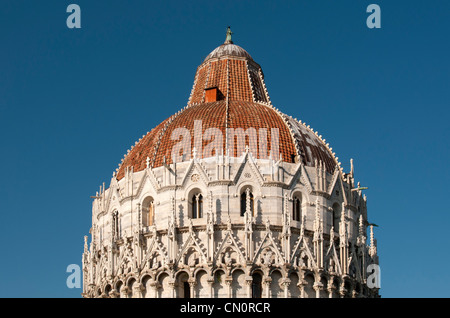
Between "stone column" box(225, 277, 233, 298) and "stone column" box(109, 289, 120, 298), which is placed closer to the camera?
"stone column" box(225, 277, 233, 298)

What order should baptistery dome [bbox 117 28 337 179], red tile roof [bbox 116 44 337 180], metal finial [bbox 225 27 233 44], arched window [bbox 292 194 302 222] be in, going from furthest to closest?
metal finial [bbox 225 27 233 44] < red tile roof [bbox 116 44 337 180] < baptistery dome [bbox 117 28 337 179] < arched window [bbox 292 194 302 222]

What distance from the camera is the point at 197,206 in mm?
72000

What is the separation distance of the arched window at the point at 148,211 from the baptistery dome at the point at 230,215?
113 millimetres

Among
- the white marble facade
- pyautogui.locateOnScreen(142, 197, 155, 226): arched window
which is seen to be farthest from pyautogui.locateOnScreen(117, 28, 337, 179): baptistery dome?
pyautogui.locateOnScreen(142, 197, 155, 226): arched window

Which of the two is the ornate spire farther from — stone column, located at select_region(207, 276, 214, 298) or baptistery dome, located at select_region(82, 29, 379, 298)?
stone column, located at select_region(207, 276, 214, 298)

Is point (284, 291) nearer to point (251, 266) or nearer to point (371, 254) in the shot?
point (251, 266)

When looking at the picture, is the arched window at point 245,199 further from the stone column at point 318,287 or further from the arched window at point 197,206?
the stone column at point 318,287

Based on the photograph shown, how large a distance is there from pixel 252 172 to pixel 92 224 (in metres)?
13.7

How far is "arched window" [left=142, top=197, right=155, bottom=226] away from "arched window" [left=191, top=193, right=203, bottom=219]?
117 inches

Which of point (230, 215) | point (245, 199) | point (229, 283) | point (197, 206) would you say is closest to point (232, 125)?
point (245, 199)

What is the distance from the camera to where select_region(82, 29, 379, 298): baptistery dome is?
69750 mm

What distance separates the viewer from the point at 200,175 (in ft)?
236

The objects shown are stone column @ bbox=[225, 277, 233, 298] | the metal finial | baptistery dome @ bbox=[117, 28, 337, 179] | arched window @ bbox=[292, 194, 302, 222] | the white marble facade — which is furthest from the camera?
the metal finial

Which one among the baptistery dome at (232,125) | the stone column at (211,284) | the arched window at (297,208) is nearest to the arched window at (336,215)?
the baptistery dome at (232,125)
